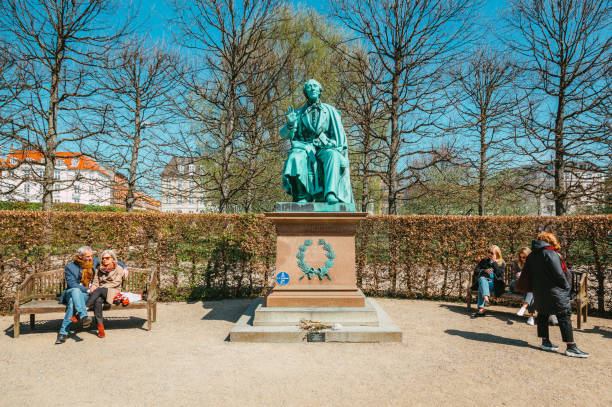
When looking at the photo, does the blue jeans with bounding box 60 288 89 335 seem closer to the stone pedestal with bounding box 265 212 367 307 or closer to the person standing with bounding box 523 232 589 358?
the stone pedestal with bounding box 265 212 367 307

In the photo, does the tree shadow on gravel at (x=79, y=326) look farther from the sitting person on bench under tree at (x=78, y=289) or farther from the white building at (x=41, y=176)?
the white building at (x=41, y=176)

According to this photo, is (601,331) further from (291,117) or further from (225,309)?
(225,309)

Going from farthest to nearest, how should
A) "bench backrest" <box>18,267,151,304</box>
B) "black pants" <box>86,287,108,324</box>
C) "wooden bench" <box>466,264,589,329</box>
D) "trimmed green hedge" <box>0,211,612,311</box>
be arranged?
"trimmed green hedge" <box>0,211,612,311</box> < "wooden bench" <box>466,264,589,329</box> < "bench backrest" <box>18,267,151,304</box> < "black pants" <box>86,287,108,324</box>

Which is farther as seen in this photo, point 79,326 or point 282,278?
point 79,326

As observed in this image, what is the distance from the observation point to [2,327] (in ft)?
18.5

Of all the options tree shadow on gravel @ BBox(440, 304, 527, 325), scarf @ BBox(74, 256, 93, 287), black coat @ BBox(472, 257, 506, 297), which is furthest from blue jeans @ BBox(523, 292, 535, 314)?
scarf @ BBox(74, 256, 93, 287)

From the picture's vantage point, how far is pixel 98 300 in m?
5.18

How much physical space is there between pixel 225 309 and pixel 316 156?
343cm

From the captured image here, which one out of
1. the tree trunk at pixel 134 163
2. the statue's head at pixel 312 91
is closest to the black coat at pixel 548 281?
the statue's head at pixel 312 91

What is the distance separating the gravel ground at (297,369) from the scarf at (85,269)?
2.41 ft

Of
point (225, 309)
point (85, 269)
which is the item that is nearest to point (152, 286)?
point (85, 269)

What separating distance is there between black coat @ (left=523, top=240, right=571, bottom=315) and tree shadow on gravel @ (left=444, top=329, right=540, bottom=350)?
58 centimetres

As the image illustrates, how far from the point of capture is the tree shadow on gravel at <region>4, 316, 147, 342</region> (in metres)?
5.39

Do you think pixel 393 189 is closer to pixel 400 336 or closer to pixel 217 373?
pixel 400 336
